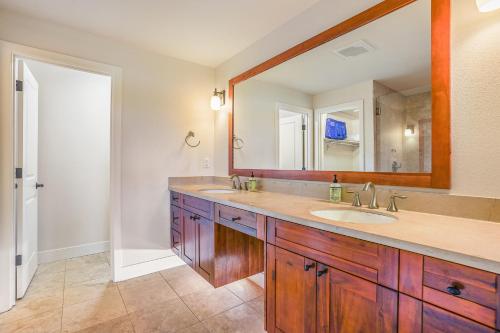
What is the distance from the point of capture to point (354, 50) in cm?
156

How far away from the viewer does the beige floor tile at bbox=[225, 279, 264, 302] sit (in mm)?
2027

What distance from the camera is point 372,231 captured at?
0.91 metres

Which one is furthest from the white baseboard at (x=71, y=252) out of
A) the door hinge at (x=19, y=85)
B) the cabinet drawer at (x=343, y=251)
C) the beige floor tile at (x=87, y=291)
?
the cabinet drawer at (x=343, y=251)

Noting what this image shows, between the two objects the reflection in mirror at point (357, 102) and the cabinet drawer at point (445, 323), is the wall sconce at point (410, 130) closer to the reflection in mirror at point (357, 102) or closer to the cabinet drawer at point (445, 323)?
the reflection in mirror at point (357, 102)

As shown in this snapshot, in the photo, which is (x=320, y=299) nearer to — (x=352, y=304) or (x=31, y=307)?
(x=352, y=304)

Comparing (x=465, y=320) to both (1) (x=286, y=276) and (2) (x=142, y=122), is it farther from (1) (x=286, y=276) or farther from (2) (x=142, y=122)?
(2) (x=142, y=122)

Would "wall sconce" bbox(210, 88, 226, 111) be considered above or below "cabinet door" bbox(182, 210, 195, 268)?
Result: above

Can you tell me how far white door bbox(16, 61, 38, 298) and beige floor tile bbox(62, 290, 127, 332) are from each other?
1.85 feet

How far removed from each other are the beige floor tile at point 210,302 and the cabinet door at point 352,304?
1.00 m

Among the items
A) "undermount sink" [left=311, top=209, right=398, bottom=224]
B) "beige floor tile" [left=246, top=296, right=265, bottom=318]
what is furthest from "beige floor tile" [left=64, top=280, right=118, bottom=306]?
"undermount sink" [left=311, top=209, right=398, bottom=224]

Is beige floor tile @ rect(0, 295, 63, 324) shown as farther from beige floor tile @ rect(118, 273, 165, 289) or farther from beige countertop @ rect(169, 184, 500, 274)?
beige countertop @ rect(169, 184, 500, 274)

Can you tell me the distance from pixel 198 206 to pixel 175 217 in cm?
60

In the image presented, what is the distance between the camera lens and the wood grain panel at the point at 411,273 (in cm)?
78

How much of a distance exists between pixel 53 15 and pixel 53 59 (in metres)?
0.33
